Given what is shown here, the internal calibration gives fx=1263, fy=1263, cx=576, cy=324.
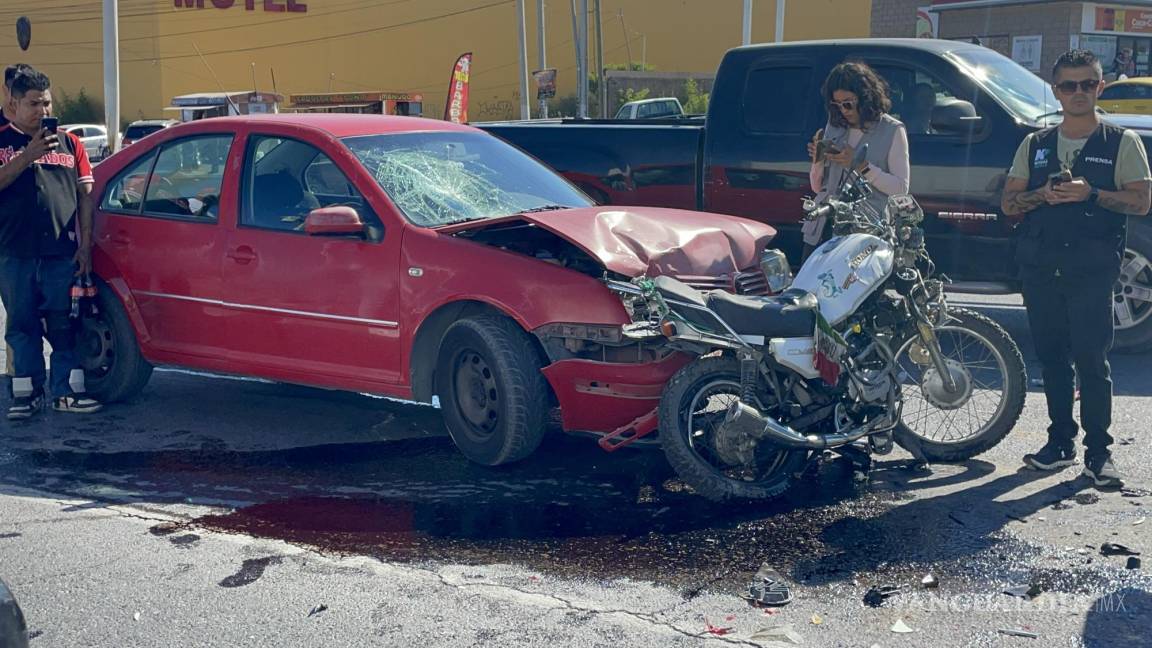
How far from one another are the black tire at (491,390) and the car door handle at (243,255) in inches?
53.6

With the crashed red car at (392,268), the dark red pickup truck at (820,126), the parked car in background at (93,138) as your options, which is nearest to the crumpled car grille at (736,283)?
the crashed red car at (392,268)

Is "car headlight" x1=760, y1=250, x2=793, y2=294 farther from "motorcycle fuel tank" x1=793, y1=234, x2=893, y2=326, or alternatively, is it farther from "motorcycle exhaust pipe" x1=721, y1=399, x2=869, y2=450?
"motorcycle exhaust pipe" x1=721, y1=399, x2=869, y2=450

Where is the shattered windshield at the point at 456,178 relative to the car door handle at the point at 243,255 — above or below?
above

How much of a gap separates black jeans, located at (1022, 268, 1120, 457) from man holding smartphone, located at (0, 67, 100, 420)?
519 cm

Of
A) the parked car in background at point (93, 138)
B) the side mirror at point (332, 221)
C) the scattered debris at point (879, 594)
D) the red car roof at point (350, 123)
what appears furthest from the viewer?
the parked car in background at point (93, 138)

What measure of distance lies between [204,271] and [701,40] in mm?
54377

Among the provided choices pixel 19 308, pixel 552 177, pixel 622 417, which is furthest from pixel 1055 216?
pixel 19 308

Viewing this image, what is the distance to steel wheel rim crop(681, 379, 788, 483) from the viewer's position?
17.7ft

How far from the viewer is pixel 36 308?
724cm

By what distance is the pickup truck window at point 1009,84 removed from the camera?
27.3 ft

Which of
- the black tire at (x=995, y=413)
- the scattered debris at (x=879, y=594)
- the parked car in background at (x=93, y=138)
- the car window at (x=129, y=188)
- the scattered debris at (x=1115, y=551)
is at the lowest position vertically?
the scattered debris at (x=879, y=594)

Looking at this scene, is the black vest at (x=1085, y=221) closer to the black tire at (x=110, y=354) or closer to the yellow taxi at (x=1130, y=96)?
the black tire at (x=110, y=354)

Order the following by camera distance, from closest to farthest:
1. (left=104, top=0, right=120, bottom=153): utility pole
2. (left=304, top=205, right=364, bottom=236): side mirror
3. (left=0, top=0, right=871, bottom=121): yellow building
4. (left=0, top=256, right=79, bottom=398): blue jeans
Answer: (left=304, top=205, right=364, bottom=236): side mirror → (left=0, top=256, right=79, bottom=398): blue jeans → (left=104, top=0, right=120, bottom=153): utility pole → (left=0, top=0, right=871, bottom=121): yellow building

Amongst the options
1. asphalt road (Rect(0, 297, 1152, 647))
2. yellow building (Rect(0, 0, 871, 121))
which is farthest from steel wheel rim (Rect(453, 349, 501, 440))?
yellow building (Rect(0, 0, 871, 121))
